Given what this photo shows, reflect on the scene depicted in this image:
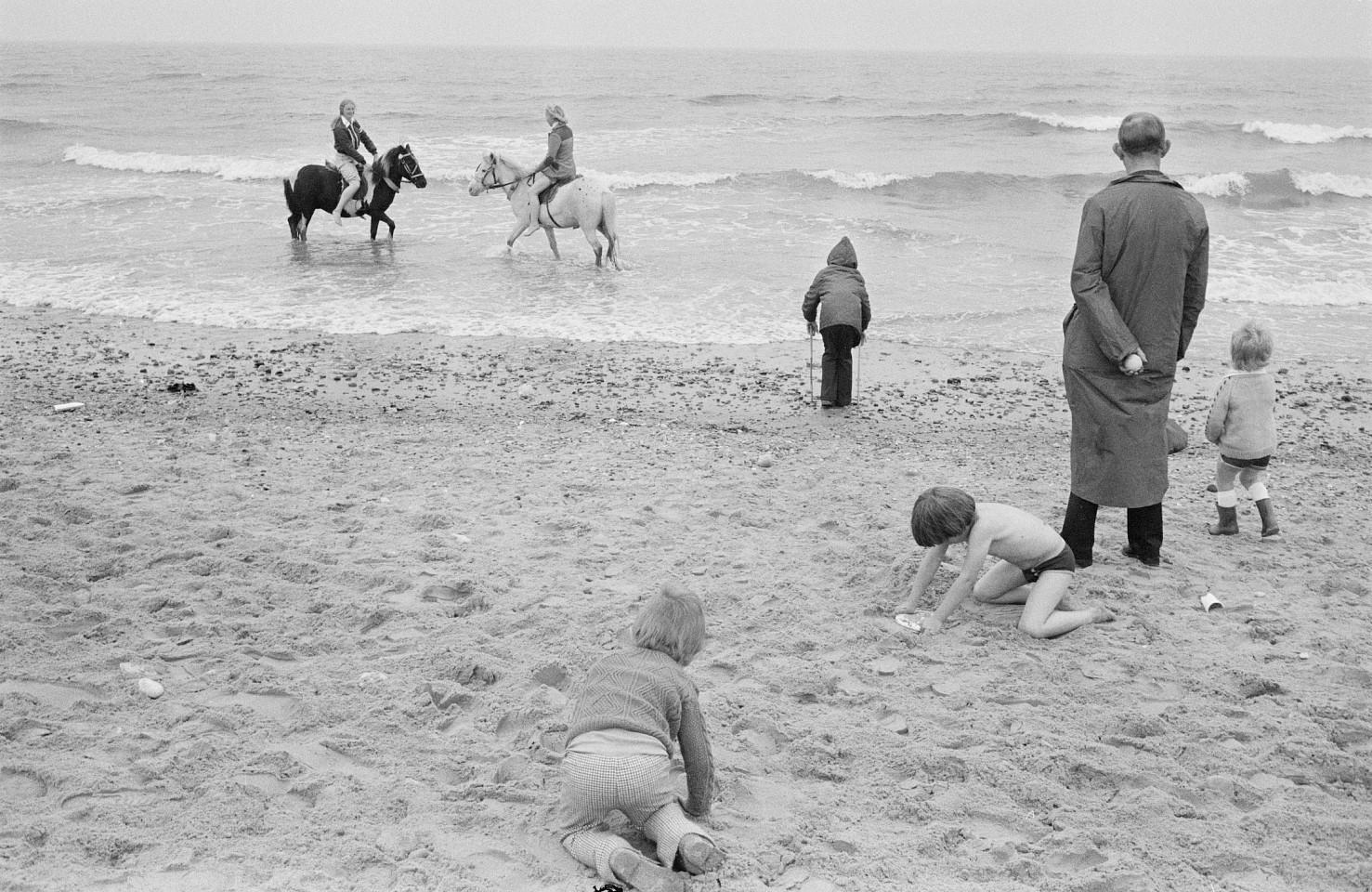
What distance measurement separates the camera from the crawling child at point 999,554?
14.9ft

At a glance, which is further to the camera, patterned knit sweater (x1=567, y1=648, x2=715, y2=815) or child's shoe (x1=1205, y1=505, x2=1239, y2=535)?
child's shoe (x1=1205, y1=505, x2=1239, y2=535)

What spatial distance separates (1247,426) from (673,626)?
3.55m

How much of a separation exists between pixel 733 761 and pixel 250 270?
10999 mm

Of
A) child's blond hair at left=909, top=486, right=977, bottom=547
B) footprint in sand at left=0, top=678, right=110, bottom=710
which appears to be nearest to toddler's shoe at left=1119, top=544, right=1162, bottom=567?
child's blond hair at left=909, top=486, right=977, bottom=547

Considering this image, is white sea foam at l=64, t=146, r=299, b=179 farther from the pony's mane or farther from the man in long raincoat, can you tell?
the man in long raincoat

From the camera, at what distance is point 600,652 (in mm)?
4418

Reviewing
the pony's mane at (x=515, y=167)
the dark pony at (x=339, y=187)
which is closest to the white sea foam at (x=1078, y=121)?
the pony's mane at (x=515, y=167)

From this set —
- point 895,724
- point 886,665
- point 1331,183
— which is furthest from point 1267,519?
point 1331,183

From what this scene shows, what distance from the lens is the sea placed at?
11.3 metres

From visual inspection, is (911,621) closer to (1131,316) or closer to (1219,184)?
(1131,316)

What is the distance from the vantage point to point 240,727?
12.4 feet

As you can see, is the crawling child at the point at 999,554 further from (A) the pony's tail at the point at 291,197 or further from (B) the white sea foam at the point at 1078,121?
(B) the white sea foam at the point at 1078,121

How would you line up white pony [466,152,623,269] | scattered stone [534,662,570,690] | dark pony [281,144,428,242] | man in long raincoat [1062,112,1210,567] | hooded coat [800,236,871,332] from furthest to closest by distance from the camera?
dark pony [281,144,428,242], white pony [466,152,623,269], hooded coat [800,236,871,332], man in long raincoat [1062,112,1210,567], scattered stone [534,662,570,690]

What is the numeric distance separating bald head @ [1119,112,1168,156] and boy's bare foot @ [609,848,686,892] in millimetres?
3582
